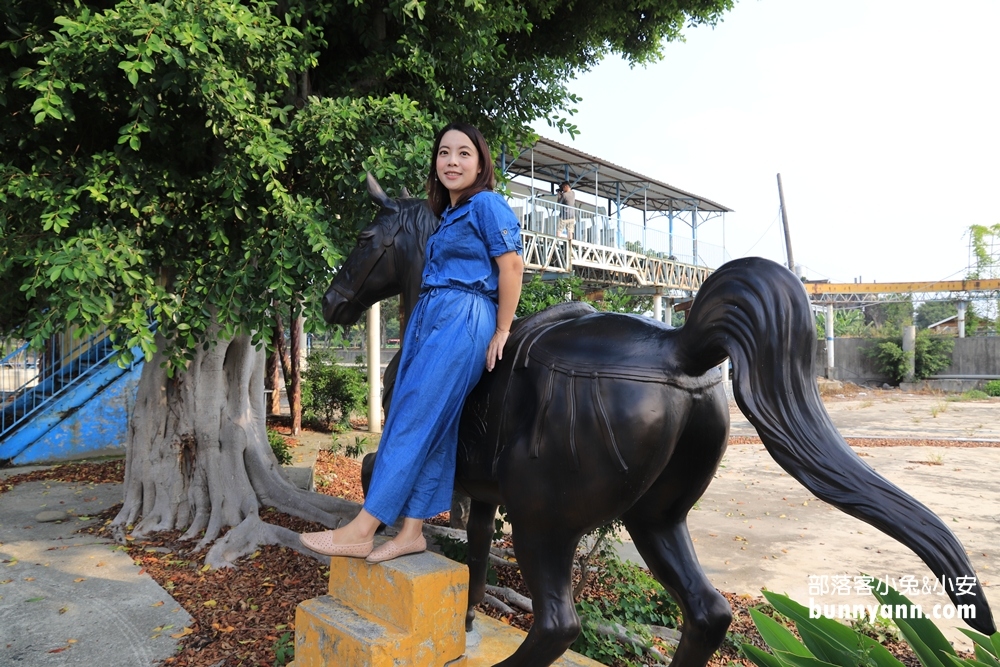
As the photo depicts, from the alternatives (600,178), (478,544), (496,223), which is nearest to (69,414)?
(478,544)

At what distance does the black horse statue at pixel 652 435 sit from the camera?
6.01 feet

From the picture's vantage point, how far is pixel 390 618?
2.38 metres

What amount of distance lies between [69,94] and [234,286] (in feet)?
4.43

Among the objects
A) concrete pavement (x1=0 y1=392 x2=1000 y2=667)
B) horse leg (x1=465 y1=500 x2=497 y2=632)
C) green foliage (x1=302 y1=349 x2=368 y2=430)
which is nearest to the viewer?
horse leg (x1=465 y1=500 x2=497 y2=632)

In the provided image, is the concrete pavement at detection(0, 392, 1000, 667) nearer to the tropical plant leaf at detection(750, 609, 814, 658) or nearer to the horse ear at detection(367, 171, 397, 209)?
the horse ear at detection(367, 171, 397, 209)

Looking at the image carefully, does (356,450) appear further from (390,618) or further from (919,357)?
(919,357)

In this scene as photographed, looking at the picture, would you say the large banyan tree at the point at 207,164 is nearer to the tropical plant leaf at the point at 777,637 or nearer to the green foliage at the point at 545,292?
the green foliage at the point at 545,292

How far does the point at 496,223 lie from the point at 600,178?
16550mm

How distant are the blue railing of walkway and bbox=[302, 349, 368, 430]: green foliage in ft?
10.7

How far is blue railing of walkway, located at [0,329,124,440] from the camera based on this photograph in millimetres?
9086

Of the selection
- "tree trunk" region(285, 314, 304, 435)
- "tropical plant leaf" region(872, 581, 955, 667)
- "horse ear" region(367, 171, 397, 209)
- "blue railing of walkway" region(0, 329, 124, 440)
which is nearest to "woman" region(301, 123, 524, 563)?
"horse ear" region(367, 171, 397, 209)

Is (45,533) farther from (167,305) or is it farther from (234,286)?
(234,286)

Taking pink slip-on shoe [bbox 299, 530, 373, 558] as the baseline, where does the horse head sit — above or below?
above

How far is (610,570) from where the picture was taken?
4.87 meters
